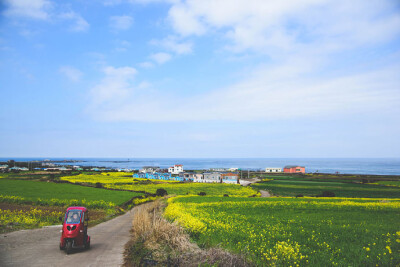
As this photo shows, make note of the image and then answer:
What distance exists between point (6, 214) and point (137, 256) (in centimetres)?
2070

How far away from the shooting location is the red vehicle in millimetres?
14609

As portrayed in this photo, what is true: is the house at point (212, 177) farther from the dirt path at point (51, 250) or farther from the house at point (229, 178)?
the dirt path at point (51, 250)

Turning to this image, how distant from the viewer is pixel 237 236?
565 inches

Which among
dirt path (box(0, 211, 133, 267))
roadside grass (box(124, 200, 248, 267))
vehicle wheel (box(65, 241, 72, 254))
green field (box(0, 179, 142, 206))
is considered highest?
roadside grass (box(124, 200, 248, 267))

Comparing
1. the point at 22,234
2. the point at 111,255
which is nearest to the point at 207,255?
the point at 111,255

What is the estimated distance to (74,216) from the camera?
14906mm

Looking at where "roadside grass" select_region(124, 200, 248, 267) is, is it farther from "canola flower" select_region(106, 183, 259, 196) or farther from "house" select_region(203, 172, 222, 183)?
"house" select_region(203, 172, 222, 183)

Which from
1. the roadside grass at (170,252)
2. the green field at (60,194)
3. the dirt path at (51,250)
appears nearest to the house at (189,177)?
the green field at (60,194)

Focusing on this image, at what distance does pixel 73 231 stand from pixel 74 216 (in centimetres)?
83

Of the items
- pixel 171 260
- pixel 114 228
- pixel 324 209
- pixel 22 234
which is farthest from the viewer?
pixel 324 209

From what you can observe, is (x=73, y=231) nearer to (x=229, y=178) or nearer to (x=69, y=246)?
(x=69, y=246)

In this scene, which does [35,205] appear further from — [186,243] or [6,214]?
[186,243]

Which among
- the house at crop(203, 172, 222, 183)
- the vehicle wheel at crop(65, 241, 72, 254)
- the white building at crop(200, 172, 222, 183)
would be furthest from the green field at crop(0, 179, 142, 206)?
the house at crop(203, 172, 222, 183)

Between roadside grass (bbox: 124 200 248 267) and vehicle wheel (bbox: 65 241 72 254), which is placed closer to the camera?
roadside grass (bbox: 124 200 248 267)
